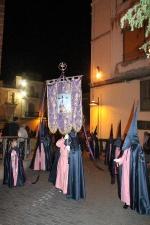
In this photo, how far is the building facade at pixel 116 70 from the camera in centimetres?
1253

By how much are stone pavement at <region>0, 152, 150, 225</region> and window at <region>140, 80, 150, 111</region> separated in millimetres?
6805

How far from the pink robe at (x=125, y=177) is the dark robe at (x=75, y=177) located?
46.0 inches

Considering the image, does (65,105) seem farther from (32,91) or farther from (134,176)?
(32,91)

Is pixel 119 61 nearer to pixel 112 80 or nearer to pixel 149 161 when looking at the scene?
pixel 112 80

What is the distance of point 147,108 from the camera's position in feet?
40.5

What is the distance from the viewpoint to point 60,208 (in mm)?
5141

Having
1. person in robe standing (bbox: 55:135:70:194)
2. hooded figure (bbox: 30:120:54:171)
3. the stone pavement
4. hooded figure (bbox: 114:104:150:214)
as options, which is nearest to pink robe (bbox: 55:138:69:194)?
person in robe standing (bbox: 55:135:70:194)

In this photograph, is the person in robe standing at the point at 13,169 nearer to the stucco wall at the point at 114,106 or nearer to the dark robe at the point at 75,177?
the dark robe at the point at 75,177

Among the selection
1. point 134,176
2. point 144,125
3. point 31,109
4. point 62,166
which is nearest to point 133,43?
point 144,125

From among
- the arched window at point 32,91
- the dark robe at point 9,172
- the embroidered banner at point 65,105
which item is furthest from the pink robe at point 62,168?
the arched window at point 32,91

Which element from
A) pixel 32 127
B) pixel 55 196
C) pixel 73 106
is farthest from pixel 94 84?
pixel 32 127

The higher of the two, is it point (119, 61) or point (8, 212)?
point (119, 61)

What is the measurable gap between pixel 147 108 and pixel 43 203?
9.08 metres

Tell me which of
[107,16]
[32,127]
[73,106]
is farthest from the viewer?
[32,127]
